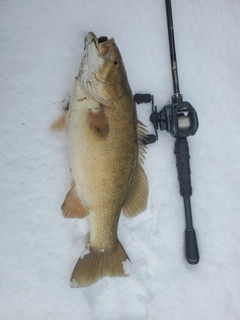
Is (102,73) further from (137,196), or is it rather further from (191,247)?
(191,247)

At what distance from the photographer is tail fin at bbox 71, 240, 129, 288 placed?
1.29m

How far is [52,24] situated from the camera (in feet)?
4.91

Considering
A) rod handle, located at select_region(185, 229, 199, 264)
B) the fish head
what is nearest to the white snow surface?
rod handle, located at select_region(185, 229, 199, 264)

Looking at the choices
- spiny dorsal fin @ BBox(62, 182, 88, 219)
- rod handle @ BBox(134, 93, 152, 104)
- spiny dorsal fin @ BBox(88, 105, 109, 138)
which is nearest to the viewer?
spiny dorsal fin @ BBox(88, 105, 109, 138)

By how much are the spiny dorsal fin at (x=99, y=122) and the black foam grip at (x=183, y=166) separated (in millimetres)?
461

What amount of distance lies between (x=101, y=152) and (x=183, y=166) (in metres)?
0.49

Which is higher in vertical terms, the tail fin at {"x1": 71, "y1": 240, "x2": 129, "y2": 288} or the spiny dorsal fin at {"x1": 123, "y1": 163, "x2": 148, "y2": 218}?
the spiny dorsal fin at {"x1": 123, "y1": 163, "x2": 148, "y2": 218}

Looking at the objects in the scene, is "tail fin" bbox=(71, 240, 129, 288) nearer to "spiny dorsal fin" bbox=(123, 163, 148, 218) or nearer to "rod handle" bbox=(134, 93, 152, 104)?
"spiny dorsal fin" bbox=(123, 163, 148, 218)

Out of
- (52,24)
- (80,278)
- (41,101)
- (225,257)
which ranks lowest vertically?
(225,257)

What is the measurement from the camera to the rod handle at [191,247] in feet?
5.02

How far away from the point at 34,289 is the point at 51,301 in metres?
0.09

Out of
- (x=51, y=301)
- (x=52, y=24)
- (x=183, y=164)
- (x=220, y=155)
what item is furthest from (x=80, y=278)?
(x=52, y=24)

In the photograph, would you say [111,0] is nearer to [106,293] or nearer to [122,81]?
[122,81]

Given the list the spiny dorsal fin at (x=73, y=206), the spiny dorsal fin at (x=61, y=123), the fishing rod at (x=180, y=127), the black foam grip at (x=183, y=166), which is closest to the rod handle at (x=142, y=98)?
the fishing rod at (x=180, y=127)
